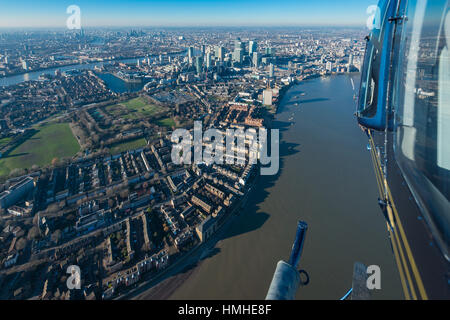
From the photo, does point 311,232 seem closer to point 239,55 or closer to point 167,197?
point 167,197

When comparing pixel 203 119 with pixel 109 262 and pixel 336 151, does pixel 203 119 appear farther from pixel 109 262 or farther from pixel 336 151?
pixel 109 262

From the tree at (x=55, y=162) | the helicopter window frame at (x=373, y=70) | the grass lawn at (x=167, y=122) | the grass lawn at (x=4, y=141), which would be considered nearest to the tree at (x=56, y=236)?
the tree at (x=55, y=162)

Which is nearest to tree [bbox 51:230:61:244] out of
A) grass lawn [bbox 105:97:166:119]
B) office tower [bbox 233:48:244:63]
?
grass lawn [bbox 105:97:166:119]

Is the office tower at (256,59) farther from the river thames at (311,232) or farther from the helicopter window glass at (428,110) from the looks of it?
the helicopter window glass at (428,110)

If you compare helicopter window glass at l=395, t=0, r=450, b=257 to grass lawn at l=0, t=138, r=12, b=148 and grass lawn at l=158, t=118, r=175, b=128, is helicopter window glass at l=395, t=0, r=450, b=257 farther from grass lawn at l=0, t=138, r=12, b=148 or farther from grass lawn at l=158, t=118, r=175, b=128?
grass lawn at l=0, t=138, r=12, b=148

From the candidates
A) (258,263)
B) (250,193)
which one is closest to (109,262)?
(258,263)
